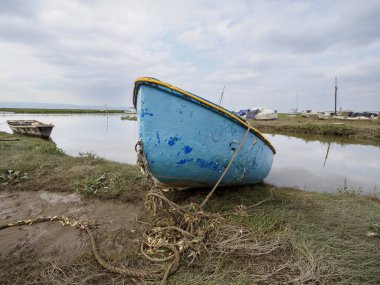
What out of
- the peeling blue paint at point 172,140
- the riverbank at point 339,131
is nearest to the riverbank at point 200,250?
the peeling blue paint at point 172,140

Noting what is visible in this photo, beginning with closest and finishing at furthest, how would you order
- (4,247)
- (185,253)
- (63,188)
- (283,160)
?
1. (185,253)
2. (4,247)
3. (63,188)
4. (283,160)

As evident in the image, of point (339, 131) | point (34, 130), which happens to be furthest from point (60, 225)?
point (339, 131)

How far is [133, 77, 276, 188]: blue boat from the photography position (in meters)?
3.86

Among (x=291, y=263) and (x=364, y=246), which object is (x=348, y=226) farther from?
(x=291, y=263)

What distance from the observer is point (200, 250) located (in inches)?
119

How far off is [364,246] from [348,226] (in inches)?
25.4

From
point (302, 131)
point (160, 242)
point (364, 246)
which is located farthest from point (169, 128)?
point (302, 131)

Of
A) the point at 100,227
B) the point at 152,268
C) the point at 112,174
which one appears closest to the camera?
the point at 152,268

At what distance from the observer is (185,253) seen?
2.99m

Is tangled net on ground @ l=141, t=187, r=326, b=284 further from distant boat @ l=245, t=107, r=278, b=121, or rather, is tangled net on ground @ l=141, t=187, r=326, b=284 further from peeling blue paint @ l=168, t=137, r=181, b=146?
distant boat @ l=245, t=107, r=278, b=121

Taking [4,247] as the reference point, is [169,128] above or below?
above

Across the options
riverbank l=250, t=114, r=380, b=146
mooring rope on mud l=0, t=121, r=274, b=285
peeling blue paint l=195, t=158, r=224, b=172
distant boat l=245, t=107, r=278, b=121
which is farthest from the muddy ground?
distant boat l=245, t=107, r=278, b=121

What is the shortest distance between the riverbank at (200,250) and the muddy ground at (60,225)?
0.01 metres

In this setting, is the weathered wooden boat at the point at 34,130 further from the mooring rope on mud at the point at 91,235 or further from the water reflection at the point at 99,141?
the mooring rope on mud at the point at 91,235
